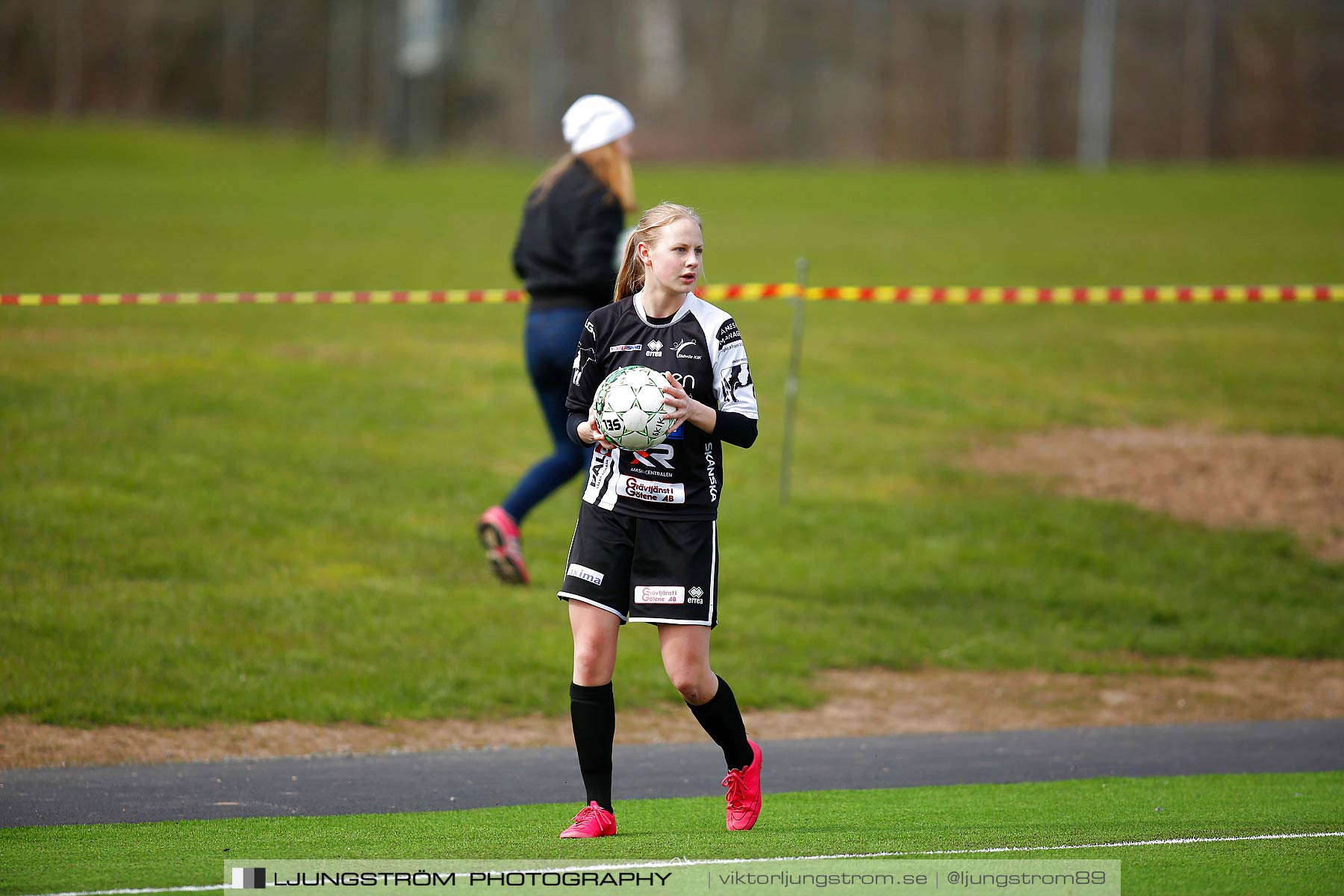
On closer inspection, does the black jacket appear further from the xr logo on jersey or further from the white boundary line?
the white boundary line

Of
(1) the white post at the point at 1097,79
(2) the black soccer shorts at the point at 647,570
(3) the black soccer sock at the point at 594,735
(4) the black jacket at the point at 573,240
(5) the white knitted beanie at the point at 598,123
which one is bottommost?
(3) the black soccer sock at the point at 594,735

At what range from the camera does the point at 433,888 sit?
14.4ft

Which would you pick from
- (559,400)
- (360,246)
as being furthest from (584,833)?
(360,246)

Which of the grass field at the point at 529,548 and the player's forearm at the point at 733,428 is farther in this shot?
the grass field at the point at 529,548

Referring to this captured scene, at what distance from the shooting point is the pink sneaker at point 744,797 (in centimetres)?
539

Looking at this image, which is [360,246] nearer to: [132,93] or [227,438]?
[227,438]

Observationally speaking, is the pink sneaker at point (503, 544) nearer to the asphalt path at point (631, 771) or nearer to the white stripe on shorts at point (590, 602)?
the asphalt path at point (631, 771)

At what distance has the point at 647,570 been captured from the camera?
16.6 ft

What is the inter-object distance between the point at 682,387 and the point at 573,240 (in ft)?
11.7

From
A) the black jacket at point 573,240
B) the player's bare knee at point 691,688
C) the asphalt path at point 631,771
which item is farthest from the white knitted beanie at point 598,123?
the player's bare knee at point 691,688

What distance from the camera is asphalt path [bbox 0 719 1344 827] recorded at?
620 centimetres

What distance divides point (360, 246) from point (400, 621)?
1842 cm

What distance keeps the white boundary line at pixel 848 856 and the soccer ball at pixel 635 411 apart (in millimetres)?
1294

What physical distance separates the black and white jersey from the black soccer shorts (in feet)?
0.17
